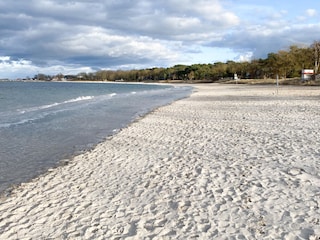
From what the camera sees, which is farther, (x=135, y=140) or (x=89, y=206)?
(x=135, y=140)

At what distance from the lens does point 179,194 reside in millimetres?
6637

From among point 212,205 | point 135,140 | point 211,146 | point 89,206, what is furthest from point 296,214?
point 135,140

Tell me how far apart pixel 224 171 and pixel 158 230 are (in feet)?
11.2

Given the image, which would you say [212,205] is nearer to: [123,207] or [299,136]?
[123,207]

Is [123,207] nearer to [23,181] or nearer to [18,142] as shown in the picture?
[23,181]

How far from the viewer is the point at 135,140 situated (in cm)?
1271

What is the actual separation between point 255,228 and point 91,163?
5.86m

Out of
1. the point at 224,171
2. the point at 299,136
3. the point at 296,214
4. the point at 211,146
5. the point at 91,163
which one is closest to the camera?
the point at 296,214

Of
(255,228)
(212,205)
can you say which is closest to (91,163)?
(212,205)

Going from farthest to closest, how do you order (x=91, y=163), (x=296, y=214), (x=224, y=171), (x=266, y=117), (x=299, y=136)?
(x=266, y=117), (x=299, y=136), (x=91, y=163), (x=224, y=171), (x=296, y=214)

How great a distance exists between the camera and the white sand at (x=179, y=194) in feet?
16.9

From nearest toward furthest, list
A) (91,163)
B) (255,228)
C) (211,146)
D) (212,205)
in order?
(255,228) < (212,205) < (91,163) < (211,146)

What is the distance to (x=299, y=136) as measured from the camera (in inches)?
463

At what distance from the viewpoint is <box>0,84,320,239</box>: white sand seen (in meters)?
5.14
